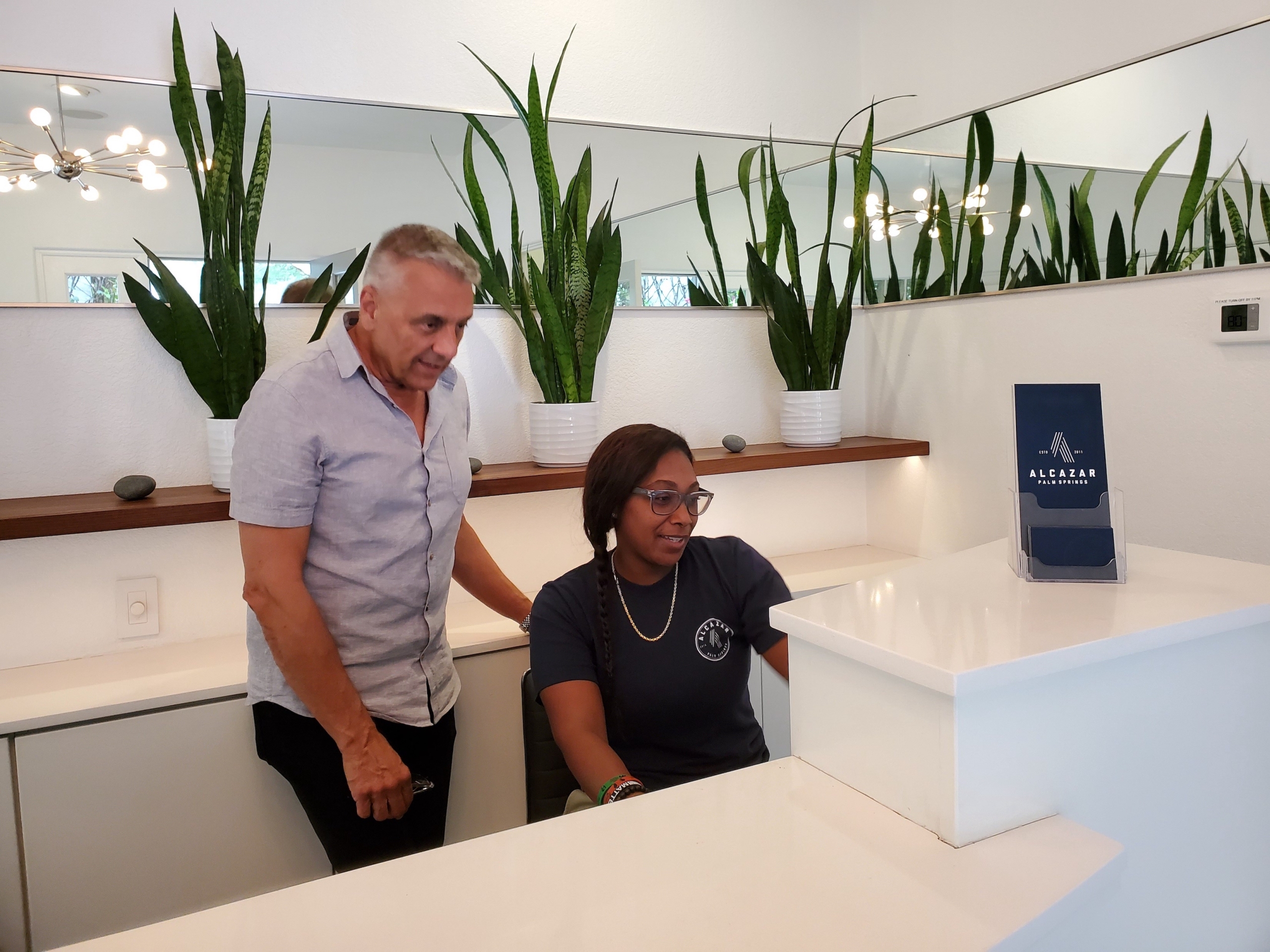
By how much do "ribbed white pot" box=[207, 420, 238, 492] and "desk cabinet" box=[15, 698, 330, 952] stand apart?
1.77 ft

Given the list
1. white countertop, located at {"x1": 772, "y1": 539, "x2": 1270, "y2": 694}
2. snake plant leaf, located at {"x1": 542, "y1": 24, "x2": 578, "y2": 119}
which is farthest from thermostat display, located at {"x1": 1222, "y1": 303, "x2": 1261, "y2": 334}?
snake plant leaf, located at {"x1": 542, "y1": 24, "x2": 578, "y2": 119}

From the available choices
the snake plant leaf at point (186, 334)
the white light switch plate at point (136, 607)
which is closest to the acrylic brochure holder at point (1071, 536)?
the snake plant leaf at point (186, 334)

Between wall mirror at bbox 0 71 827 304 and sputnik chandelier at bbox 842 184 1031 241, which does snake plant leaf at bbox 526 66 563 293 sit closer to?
wall mirror at bbox 0 71 827 304

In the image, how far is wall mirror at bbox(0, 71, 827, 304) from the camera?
2082mm

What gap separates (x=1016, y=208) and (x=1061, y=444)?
5.20 ft

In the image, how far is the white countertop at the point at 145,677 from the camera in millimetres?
1812

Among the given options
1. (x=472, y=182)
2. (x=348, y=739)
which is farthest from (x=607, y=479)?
(x=472, y=182)

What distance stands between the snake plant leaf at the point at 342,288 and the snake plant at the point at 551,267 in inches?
10.7

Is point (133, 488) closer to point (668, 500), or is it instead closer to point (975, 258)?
point (668, 500)

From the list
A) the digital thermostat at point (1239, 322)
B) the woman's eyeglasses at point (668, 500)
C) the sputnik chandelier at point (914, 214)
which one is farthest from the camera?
the sputnik chandelier at point (914, 214)

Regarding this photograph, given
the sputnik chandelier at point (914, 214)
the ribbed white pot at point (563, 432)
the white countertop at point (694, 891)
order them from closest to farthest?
1. the white countertop at point (694, 891)
2. the ribbed white pot at point (563, 432)
3. the sputnik chandelier at point (914, 214)

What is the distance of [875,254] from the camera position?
10.1 feet

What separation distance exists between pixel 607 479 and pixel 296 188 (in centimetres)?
119

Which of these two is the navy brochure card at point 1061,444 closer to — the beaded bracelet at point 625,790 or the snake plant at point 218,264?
the beaded bracelet at point 625,790
